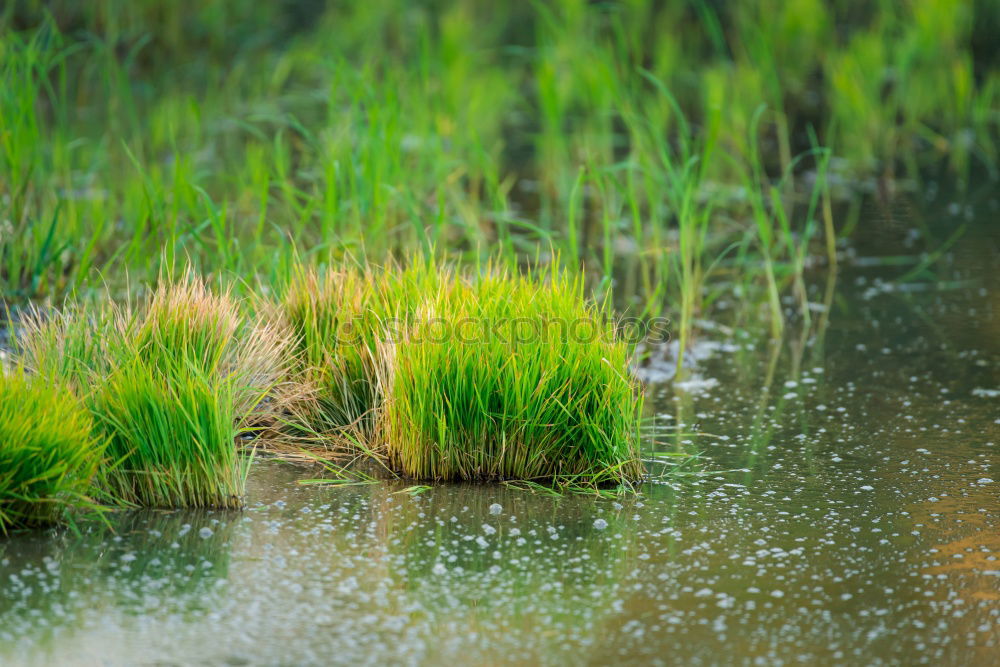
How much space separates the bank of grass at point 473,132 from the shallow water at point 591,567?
3.26ft

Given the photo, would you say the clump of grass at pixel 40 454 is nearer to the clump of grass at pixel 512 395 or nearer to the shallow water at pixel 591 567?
the shallow water at pixel 591 567

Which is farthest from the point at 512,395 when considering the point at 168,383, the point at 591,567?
the point at 168,383

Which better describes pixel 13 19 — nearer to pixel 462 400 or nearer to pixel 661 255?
pixel 661 255

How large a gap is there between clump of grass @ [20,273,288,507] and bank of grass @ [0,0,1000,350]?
0.48m

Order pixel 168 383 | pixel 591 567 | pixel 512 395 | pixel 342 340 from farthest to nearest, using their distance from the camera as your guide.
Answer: pixel 342 340
pixel 512 395
pixel 168 383
pixel 591 567

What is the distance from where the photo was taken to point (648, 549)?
295 centimetres

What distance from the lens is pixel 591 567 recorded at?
2846 millimetres

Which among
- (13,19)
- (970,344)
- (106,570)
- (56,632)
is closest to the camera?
(56,632)

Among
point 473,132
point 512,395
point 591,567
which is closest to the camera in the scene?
point 591,567

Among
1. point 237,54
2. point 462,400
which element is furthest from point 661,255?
point 237,54

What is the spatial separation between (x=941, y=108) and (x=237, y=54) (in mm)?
4667

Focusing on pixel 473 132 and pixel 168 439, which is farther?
pixel 473 132

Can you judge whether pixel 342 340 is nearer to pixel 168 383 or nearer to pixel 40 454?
pixel 168 383

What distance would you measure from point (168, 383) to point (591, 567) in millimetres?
1112
